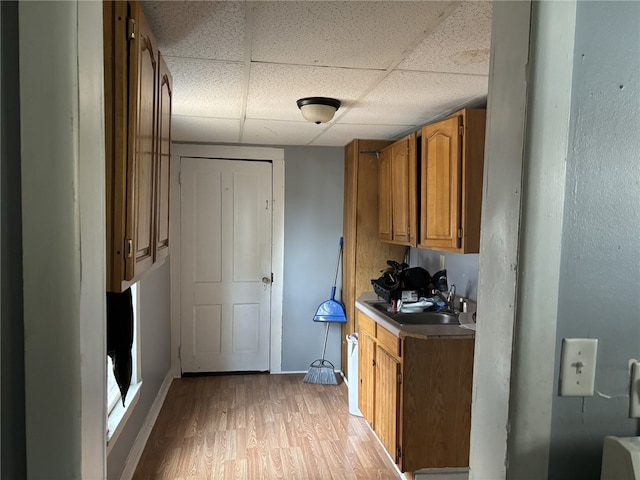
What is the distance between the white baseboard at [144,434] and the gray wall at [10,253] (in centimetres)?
191

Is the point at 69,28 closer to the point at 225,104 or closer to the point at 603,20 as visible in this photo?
the point at 603,20

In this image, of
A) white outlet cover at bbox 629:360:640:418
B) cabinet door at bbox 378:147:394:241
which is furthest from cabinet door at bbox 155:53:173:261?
cabinet door at bbox 378:147:394:241

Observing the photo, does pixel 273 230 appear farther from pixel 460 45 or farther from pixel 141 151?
pixel 141 151

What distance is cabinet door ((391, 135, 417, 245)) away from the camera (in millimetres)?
2830

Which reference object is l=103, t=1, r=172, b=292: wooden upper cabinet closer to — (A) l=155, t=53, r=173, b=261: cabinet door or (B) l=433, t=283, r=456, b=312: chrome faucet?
(A) l=155, t=53, r=173, b=261: cabinet door

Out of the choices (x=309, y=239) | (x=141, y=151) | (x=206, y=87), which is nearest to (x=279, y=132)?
(x=309, y=239)

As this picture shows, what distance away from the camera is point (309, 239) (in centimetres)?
400

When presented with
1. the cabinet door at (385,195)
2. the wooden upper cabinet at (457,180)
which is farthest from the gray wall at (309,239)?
the wooden upper cabinet at (457,180)

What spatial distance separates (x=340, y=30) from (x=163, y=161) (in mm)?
785

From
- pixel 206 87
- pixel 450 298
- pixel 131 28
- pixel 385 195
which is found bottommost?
pixel 450 298

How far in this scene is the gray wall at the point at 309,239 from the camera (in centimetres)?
397

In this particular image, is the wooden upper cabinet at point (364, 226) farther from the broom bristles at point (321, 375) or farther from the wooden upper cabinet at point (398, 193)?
the broom bristles at point (321, 375)

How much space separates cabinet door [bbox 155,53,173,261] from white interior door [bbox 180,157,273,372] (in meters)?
2.08

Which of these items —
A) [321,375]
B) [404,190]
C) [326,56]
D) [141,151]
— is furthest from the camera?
[321,375]
